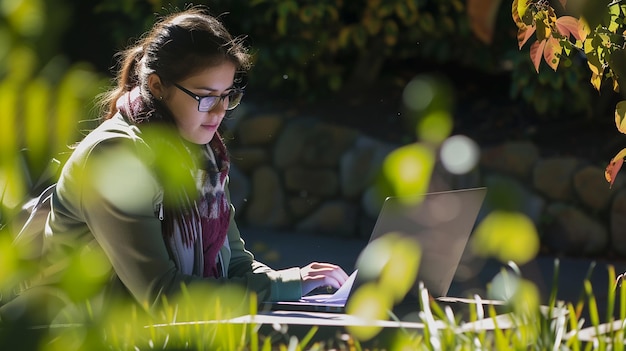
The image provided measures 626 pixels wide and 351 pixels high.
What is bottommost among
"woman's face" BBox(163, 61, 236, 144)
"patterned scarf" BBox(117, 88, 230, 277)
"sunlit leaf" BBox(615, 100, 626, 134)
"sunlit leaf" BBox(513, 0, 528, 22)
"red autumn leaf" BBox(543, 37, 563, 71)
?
"patterned scarf" BBox(117, 88, 230, 277)

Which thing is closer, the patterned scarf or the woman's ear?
the patterned scarf

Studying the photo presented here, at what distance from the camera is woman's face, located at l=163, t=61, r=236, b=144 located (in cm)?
291

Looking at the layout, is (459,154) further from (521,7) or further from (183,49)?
(521,7)

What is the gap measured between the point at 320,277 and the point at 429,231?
20.2 inches

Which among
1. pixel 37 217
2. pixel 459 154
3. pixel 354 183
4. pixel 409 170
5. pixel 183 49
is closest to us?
pixel 409 170

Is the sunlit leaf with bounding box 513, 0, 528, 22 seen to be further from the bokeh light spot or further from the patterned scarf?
the bokeh light spot

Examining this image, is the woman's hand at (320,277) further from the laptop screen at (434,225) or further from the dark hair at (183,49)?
the dark hair at (183,49)

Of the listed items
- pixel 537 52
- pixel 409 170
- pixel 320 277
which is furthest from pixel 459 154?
pixel 409 170

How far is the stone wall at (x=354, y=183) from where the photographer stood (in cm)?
695

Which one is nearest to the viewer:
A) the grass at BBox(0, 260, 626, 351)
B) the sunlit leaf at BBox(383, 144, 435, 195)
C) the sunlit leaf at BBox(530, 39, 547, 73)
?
the sunlit leaf at BBox(383, 144, 435, 195)

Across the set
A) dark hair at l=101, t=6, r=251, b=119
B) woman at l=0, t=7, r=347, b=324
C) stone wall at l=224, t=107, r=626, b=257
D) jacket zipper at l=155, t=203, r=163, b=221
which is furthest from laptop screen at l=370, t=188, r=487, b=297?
stone wall at l=224, t=107, r=626, b=257

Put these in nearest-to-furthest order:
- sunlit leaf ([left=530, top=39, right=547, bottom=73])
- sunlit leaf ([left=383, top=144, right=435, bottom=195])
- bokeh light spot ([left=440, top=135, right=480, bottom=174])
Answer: sunlit leaf ([left=383, top=144, right=435, bottom=195]) → sunlit leaf ([left=530, top=39, right=547, bottom=73]) → bokeh light spot ([left=440, top=135, right=480, bottom=174])

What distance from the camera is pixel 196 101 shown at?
292 cm

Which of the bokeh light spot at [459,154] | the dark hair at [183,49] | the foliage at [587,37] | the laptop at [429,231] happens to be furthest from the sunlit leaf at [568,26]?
the bokeh light spot at [459,154]
